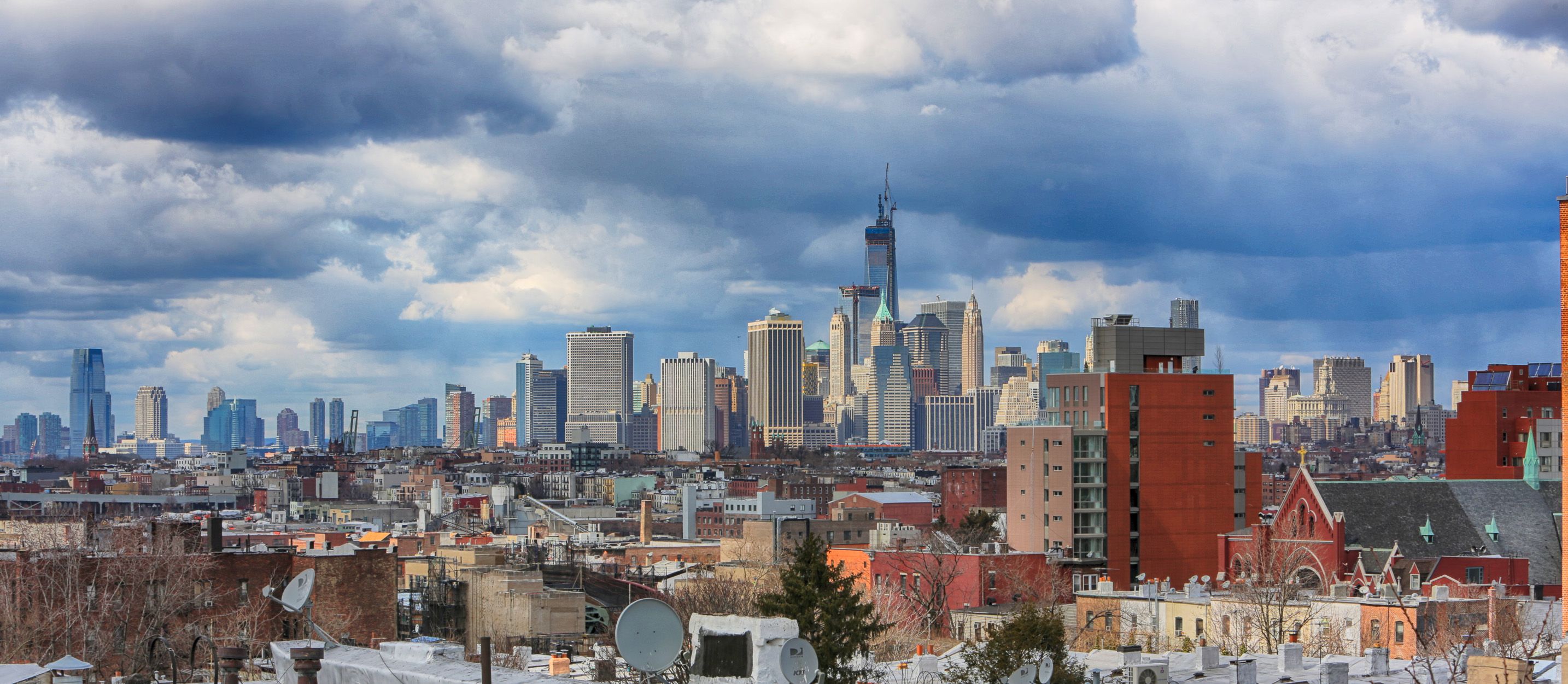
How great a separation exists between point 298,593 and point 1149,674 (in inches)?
980

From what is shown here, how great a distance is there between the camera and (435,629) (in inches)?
3457

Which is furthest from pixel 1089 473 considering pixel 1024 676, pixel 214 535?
pixel 1024 676

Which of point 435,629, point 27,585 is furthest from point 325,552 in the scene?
point 27,585

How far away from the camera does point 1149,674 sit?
145ft

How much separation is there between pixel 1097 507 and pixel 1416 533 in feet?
97.3

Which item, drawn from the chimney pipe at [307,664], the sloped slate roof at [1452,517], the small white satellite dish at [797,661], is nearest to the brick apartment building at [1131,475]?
the sloped slate roof at [1452,517]

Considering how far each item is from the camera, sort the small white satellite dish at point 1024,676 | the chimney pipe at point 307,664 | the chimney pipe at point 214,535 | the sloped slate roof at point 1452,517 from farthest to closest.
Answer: the sloped slate roof at point 1452,517 → the chimney pipe at point 214,535 → the small white satellite dish at point 1024,676 → the chimney pipe at point 307,664

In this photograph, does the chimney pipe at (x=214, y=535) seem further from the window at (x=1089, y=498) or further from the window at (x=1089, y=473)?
the window at (x=1089, y=473)

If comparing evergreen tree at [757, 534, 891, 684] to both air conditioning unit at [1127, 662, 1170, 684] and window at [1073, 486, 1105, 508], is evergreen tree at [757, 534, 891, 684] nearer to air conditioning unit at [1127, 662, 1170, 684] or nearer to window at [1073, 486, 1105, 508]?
air conditioning unit at [1127, 662, 1170, 684]

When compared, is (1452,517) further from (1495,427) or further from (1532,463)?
(1495,427)

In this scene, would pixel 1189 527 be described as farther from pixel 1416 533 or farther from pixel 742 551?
pixel 742 551

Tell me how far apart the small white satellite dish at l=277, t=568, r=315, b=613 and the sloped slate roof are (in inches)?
3106

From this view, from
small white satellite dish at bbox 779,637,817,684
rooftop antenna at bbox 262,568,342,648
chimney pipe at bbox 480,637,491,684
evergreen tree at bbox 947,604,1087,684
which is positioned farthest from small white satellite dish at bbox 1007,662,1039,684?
chimney pipe at bbox 480,637,491,684

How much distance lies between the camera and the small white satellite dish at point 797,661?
23297mm
